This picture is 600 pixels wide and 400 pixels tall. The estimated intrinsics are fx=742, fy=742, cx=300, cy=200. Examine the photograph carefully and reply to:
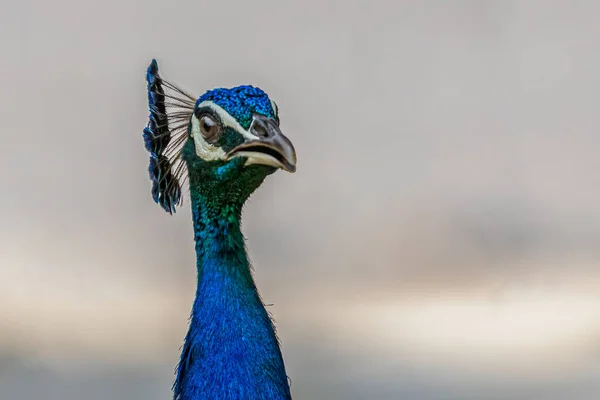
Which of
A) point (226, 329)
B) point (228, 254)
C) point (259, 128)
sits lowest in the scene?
point (226, 329)

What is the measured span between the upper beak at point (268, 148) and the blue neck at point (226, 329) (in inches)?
9.0

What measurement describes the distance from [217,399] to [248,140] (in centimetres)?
60

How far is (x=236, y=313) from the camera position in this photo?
1782mm

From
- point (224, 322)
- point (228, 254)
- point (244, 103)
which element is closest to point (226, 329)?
point (224, 322)

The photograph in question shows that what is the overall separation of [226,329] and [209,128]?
18.8 inches

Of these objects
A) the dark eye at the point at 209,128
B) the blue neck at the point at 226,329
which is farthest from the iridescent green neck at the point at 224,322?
the dark eye at the point at 209,128

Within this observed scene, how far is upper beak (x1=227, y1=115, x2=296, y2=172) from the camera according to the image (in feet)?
5.13

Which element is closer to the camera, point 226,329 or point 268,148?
point 268,148

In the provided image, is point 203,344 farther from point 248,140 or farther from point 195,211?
point 248,140

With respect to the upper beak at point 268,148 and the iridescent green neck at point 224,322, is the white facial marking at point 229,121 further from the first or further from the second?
the iridescent green neck at point 224,322

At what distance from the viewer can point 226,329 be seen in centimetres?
176

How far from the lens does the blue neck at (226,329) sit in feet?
5.66

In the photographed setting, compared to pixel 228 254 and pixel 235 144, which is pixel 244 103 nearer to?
pixel 235 144

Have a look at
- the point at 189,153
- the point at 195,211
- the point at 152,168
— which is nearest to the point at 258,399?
the point at 195,211
